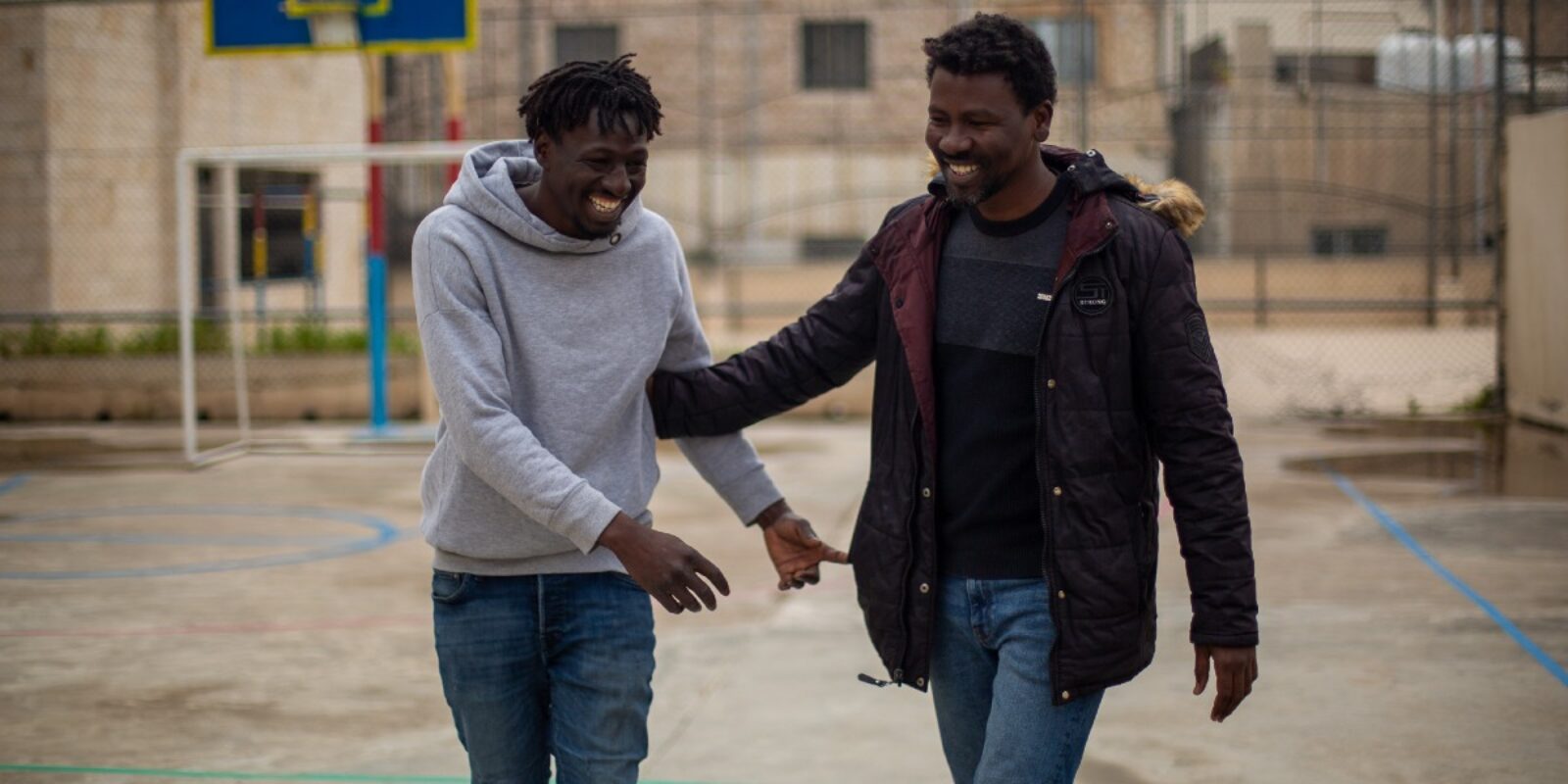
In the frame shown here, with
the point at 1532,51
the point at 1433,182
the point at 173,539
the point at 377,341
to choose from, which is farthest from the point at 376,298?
the point at 1433,182

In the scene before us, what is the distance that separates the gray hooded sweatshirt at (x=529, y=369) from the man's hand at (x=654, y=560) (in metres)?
0.03

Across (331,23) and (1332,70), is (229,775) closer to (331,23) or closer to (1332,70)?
(331,23)

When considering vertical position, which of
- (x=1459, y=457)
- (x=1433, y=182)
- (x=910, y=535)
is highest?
(x=1433, y=182)

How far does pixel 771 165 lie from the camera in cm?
2639

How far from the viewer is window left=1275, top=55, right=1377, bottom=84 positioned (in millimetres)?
23766

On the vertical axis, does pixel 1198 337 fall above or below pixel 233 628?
above

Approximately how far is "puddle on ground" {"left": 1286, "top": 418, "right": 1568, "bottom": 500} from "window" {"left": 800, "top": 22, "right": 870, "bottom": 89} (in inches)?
610

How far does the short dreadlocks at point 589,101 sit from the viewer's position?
9.93 feet

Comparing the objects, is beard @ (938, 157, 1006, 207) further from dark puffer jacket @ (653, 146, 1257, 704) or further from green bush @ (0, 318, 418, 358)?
green bush @ (0, 318, 418, 358)

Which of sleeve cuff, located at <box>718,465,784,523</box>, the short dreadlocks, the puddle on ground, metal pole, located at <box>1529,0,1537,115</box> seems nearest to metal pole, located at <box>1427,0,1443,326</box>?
metal pole, located at <box>1529,0,1537,115</box>

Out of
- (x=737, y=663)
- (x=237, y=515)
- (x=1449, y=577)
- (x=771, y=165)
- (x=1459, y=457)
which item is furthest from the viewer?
(x=771, y=165)

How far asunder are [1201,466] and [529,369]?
117 centimetres

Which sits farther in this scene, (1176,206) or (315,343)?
(315,343)

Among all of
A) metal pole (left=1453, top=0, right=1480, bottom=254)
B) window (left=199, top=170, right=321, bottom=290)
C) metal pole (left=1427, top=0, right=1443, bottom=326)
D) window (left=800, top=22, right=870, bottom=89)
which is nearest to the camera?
window (left=199, top=170, right=321, bottom=290)
